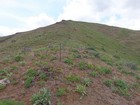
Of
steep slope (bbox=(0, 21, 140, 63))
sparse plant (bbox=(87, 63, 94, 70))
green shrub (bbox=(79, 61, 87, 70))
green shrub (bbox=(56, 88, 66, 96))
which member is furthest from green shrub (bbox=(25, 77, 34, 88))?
steep slope (bbox=(0, 21, 140, 63))

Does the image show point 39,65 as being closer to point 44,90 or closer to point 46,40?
point 44,90

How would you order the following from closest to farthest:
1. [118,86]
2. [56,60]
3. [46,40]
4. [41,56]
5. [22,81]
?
[22,81] → [118,86] → [56,60] → [41,56] → [46,40]

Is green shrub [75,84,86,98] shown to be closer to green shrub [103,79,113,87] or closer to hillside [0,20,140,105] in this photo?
hillside [0,20,140,105]

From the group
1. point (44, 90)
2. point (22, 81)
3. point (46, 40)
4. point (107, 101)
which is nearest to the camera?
point (44, 90)

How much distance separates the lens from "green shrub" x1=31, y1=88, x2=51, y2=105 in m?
11.6

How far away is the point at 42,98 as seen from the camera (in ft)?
38.4

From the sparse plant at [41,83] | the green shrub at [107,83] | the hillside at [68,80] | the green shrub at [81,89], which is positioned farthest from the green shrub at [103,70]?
the sparse plant at [41,83]

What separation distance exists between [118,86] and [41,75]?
413 cm

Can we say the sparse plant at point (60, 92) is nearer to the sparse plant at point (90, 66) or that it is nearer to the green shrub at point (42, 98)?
the green shrub at point (42, 98)

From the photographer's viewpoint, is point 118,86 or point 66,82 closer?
point 66,82

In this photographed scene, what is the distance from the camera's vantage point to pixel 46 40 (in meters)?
26.1

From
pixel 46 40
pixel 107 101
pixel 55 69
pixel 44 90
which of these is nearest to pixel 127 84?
pixel 107 101

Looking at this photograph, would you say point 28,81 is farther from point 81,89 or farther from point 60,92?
point 81,89

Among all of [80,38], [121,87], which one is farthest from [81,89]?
[80,38]
